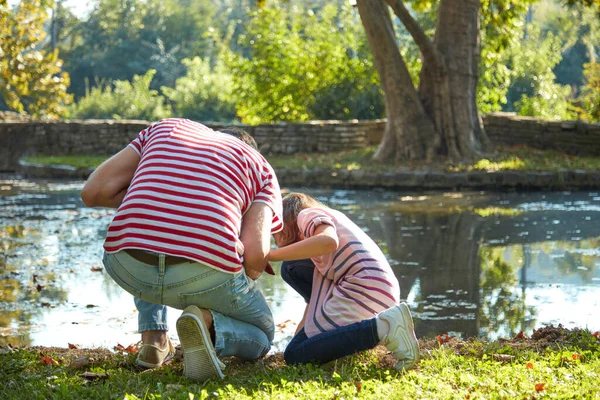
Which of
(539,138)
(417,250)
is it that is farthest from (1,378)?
(539,138)

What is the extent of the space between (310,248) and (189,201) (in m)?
0.62

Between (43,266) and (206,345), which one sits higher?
(206,345)

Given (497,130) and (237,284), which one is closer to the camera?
(237,284)

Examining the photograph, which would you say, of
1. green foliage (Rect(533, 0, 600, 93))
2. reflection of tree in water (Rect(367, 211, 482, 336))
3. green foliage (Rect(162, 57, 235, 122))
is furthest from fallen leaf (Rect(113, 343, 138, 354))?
green foliage (Rect(533, 0, 600, 93))

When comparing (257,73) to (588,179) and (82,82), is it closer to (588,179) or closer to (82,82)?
(588,179)

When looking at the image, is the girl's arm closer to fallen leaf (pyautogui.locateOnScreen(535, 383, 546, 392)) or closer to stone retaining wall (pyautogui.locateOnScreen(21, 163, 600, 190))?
fallen leaf (pyautogui.locateOnScreen(535, 383, 546, 392))

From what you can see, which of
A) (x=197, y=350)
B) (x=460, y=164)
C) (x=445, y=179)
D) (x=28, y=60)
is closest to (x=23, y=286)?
(x=197, y=350)

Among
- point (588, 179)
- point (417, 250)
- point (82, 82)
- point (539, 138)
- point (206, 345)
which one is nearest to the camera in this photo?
point (206, 345)

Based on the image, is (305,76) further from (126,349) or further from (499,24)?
(126,349)

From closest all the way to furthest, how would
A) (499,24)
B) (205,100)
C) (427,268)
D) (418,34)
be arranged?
1. (427,268)
2. (418,34)
3. (499,24)
4. (205,100)

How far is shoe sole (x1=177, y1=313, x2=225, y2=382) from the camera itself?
3891mm

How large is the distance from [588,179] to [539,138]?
10.9ft

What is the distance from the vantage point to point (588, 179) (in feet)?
47.1

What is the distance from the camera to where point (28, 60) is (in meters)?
25.9
